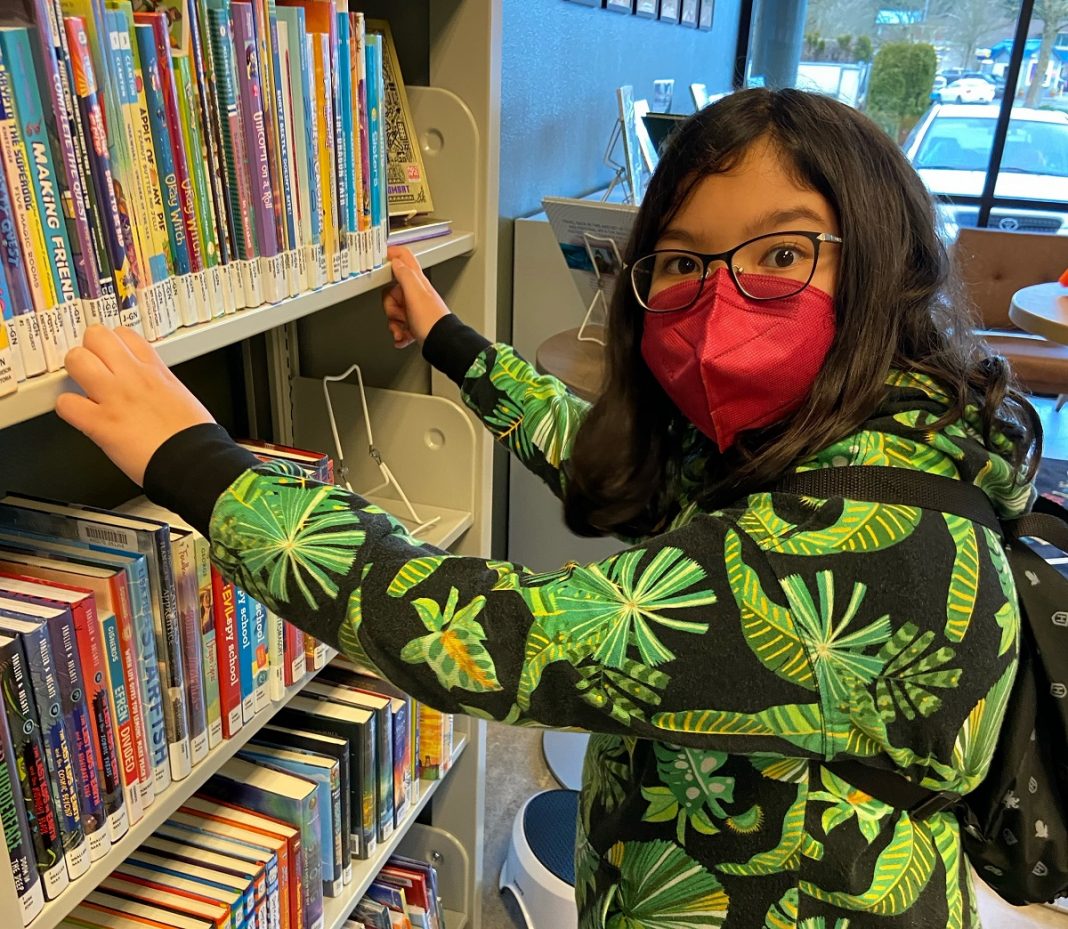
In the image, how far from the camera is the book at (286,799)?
102 cm

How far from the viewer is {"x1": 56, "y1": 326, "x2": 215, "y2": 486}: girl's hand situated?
0.63 meters

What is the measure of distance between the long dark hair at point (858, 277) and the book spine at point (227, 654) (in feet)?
1.51

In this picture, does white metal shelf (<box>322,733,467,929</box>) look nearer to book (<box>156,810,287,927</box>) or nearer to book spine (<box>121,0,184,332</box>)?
book (<box>156,810,287,927</box>)

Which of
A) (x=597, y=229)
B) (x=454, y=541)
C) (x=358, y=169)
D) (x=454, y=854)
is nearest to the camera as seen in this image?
(x=358, y=169)

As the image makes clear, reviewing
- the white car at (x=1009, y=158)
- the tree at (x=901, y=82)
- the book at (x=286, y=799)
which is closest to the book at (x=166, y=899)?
the book at (x=286, y=799)

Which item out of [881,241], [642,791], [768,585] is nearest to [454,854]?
[642,791]

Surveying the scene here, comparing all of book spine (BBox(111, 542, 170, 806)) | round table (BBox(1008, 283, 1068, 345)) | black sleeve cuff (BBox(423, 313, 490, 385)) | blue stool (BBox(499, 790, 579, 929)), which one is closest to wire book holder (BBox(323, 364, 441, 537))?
black sleeve cuff (BBox(423, 313, 490, 385))

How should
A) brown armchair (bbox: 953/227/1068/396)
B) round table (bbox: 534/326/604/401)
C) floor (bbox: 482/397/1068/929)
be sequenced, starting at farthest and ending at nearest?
1. brown armchair (bbox: 953/227/1068/396)
2. floor (bbox: 482/397/1068/929)
3. round table (bbox: 534/326/604/401)

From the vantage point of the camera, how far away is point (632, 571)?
2.19 feet

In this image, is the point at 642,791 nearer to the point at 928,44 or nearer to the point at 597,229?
the point at 597,229

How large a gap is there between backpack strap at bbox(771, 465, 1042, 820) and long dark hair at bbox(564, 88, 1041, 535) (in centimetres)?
4

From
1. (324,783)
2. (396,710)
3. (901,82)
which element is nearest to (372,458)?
(396,710)

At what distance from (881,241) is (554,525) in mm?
1638

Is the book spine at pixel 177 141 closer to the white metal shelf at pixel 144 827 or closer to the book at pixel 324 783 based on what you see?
the white metal shelf at pixel 144 827
